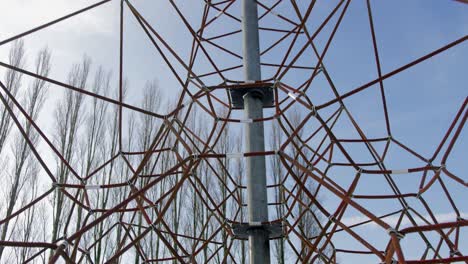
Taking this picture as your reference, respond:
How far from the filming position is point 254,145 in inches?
275

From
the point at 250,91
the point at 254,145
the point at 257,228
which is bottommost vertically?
the point at 257,228

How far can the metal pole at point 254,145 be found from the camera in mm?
6539

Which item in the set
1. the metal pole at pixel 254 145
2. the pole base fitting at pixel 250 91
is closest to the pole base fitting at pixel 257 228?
the metal pole at pixel 254 145

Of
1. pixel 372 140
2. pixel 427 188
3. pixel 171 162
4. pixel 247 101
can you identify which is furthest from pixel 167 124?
pixel 171 162

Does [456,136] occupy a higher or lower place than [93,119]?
lower

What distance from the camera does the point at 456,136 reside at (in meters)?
6.53

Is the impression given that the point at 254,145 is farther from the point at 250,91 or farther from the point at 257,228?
the point at 257,228

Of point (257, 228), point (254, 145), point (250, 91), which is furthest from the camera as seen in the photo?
point (250, 91)

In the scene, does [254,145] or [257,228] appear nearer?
[257,228]

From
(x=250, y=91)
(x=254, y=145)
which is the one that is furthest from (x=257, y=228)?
(x=250, y=91)

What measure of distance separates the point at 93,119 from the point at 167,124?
1924cm

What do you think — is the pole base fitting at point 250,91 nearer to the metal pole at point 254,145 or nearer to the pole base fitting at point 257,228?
the metal pole at point 254,145

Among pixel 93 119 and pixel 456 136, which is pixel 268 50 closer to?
pixel 456 136

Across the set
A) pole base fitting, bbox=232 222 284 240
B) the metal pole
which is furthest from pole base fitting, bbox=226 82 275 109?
pole base fitting, bbox=232 222 284 240
